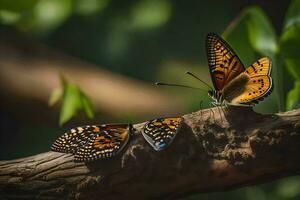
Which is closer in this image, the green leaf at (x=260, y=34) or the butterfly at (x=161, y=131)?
the butterfly at (x=161, y=131)

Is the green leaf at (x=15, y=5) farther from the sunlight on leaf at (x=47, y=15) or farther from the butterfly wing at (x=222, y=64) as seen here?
the butterfly wing at (x=222, y=64)

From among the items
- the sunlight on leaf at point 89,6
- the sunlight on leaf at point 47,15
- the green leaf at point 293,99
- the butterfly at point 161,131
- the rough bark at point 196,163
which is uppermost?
the sunlight on leaf at point 89,6

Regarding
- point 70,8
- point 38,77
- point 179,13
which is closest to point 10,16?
point 70,8

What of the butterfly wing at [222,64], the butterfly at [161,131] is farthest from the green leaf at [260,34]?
the butterfly at [161,131]

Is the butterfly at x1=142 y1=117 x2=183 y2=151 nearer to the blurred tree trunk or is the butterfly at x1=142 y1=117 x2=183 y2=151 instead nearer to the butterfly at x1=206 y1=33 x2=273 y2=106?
the butterfly at x1=206 y1=33 x2=273 y2=106

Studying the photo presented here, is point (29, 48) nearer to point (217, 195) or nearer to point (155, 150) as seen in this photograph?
point (217, 195)

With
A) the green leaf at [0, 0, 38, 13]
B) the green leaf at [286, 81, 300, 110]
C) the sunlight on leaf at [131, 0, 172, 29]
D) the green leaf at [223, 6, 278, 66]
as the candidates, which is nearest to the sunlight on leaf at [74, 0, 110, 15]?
the sunlight on leaf at [131, 0, 172, 29]
